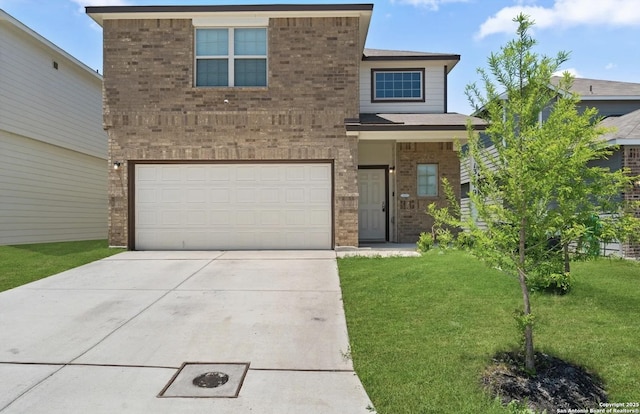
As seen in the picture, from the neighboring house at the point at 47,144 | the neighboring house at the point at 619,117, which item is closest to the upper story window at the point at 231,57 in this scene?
the neighboring house at the point at 619,117

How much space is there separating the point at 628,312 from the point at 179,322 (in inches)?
215

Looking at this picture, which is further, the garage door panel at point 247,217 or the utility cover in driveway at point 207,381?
the garage door panel at point 247,217

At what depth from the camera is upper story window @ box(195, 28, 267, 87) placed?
11.2 meters

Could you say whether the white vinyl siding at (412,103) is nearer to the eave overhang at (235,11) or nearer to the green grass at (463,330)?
the eave overhang at (235,11)

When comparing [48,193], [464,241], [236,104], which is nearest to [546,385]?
[464,241]

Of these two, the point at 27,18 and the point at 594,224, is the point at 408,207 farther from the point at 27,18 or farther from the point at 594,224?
the point at 27,18

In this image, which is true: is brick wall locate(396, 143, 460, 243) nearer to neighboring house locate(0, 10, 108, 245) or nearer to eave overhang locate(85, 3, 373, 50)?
eave overhang locate(85, 3, 373, 50)

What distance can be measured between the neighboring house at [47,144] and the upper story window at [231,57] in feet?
22.1

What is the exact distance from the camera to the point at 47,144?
15.3 m

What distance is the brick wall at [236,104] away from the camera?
36.2 ft

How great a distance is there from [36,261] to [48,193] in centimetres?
656

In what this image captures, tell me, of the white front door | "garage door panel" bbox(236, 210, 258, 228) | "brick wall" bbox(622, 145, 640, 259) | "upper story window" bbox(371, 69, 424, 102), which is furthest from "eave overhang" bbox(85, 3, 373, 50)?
"brick wall" bbox(622, 145, 640, 259)

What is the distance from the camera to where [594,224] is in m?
3.78

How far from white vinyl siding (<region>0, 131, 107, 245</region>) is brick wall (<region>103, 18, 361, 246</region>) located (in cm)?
493
